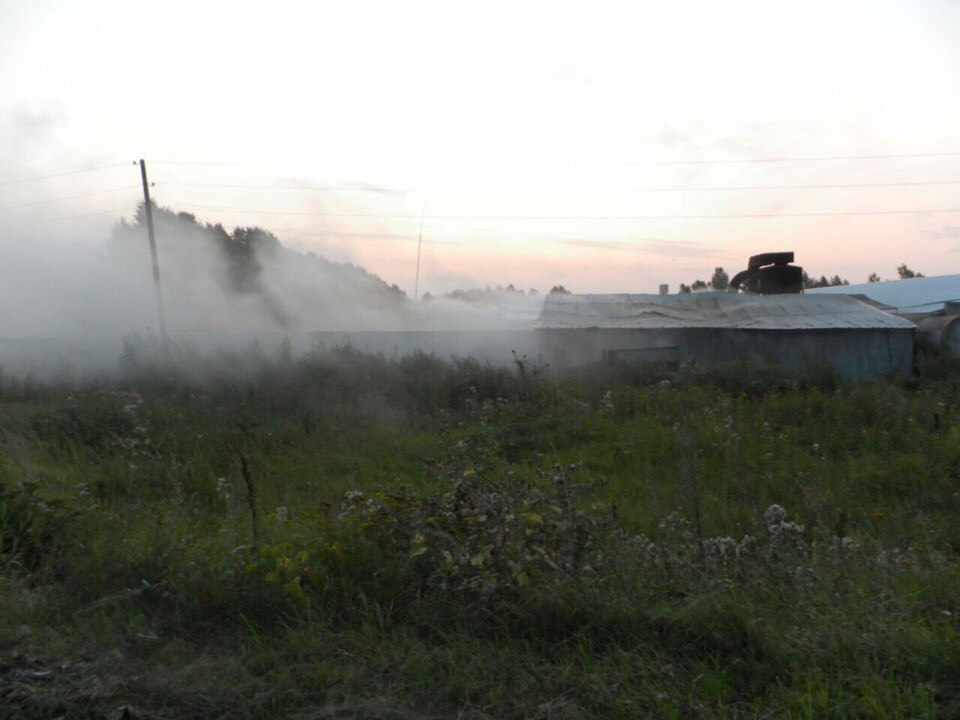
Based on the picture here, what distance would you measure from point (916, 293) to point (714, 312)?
16.2m

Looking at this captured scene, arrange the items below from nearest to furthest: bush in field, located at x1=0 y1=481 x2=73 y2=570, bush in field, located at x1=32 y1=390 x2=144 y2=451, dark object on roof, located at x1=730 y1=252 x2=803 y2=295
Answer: bush in field, located at x1=0 y1=481 x2=73 y2=570 < bush in field, located at x1=32 y1=390 x2=144 y2=451 < dark object on roof, located at x1=730 y1=252 x2=803 y2=295

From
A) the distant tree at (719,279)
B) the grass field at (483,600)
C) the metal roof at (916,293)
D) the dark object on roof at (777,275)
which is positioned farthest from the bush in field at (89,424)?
the distant tree at (719,279)

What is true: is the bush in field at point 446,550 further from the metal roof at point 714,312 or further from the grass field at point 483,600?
the metal roof at point 714,312

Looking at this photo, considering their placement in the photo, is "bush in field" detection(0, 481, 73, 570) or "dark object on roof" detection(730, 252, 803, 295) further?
"dark object on roof" detection(730, 252, 803, 295)

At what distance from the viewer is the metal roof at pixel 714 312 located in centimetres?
1966

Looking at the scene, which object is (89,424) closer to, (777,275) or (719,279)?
(777,275)

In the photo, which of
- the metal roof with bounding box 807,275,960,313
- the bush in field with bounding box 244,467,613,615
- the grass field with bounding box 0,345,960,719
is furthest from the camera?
the metal roof with bounding box 807,275,960,313

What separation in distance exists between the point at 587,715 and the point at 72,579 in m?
3.21

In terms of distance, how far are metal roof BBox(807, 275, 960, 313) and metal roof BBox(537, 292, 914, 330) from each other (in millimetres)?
7169

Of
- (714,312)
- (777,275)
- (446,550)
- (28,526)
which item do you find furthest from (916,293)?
(28,526)

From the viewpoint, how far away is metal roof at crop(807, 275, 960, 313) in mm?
29156

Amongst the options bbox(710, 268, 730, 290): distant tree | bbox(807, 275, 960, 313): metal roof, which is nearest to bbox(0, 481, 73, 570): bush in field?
bbox(807, 275, 960, 313): metal roof

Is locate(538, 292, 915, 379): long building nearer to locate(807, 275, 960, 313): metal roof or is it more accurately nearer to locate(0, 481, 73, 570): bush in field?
locate(807, 275, 960, 313): metal roof

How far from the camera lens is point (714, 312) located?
21.5m
